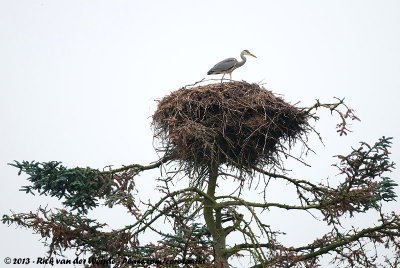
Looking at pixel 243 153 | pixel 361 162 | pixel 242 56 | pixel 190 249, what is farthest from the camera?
pixel 242 56

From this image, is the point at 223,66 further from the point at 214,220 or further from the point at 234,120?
the point at 214,220

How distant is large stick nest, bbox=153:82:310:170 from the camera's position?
834 cm

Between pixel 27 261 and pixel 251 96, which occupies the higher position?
pixel 251 96

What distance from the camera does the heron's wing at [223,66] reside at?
11.8 metres

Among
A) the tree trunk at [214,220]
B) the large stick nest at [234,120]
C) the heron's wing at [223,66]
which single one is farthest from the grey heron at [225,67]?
the tree trunk at [214,220]

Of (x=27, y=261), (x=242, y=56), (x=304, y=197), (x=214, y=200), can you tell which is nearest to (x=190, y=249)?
(x=214, y=200)

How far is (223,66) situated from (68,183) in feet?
16.8

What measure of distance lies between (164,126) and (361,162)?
3527 mm

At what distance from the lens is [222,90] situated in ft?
29.4

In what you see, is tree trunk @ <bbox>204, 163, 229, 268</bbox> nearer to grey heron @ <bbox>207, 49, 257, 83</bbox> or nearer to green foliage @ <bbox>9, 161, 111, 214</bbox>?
green foliage @ <bbox>9, 161, 111, 214</bbox>

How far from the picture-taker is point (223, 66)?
11.8 m

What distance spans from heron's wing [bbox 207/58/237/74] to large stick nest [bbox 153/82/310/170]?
265 centimetres

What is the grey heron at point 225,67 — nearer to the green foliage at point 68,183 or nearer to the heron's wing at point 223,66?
the heron's wing at point 223,66

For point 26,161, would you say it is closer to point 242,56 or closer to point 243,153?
point 243,153
